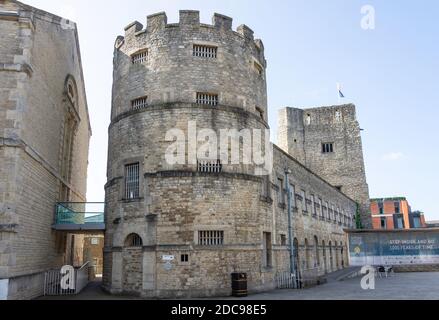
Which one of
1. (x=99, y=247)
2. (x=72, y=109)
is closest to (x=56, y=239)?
(x=72, y=109)

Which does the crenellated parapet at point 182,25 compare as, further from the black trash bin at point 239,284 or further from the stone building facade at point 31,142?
the black trash bin at point 239,284

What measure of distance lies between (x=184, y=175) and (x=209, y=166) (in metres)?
1.32

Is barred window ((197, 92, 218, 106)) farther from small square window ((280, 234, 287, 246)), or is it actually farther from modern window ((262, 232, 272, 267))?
small square window ((280, 234, 287, 246))

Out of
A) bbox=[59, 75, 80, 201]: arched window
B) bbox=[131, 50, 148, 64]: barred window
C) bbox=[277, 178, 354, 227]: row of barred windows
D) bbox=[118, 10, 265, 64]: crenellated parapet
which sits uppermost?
bbox=[118, 10, 265, 64]: crenellated parapet

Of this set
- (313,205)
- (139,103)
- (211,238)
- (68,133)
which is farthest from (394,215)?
(139,103)

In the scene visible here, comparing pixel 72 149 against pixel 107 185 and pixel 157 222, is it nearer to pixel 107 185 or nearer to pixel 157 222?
pixel 107 185

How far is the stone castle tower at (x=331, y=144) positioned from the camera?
155 feet

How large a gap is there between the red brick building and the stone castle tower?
23985 millimetres

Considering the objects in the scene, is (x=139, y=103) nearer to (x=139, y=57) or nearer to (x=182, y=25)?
(x=139, y=57)

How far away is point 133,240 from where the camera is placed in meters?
17.8

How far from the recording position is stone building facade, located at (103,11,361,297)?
54.9 feet

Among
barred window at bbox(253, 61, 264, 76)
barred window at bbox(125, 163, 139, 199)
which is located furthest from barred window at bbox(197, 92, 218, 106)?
barred window at bbox(125, 163, 139, 199)

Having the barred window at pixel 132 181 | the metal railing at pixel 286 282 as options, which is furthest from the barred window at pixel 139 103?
the metal railing at pixel 286 282
